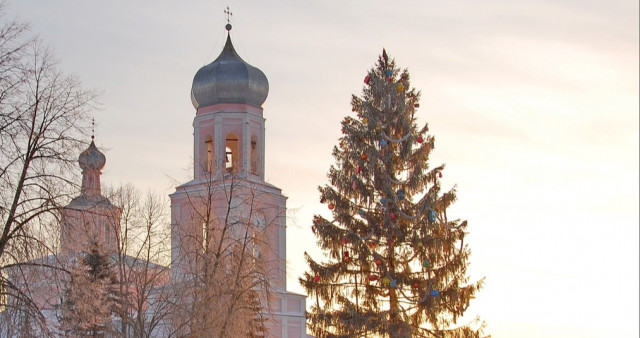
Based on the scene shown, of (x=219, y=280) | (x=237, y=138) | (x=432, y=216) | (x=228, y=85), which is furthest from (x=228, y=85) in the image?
(x=432, y=216)

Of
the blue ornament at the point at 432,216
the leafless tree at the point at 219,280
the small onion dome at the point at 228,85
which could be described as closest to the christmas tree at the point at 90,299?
the leafless tree at the point at 219,280

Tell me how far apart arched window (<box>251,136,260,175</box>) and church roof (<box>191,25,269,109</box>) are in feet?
6.10

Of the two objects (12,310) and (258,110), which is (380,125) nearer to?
(12,310)

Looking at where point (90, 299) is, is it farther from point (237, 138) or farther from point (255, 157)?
point (255, 157)

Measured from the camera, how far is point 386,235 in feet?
96.1

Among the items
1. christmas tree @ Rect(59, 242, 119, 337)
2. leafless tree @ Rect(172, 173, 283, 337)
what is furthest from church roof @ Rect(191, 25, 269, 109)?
leafless tree @ Rect(172, 173, 283, 337)

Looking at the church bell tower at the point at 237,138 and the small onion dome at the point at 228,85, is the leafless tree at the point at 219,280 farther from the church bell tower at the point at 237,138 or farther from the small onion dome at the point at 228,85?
the small onion dome at the point at 228,85

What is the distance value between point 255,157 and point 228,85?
3.49 metres

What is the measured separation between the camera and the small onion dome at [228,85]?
172 ft

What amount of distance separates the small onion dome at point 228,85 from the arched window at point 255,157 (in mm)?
1849

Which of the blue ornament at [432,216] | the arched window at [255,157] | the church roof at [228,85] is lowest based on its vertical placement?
the blue ornament at [432,216]

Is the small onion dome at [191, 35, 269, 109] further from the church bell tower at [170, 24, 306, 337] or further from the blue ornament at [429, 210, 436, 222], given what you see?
the blue ornament at [429, 210, 436, 222]

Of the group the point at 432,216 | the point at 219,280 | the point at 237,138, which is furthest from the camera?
the point at 237,138

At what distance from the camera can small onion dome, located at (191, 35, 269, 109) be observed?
Result: 172ft
